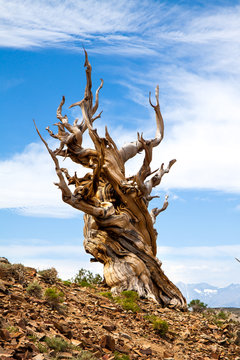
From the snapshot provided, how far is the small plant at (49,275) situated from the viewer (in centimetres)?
1184

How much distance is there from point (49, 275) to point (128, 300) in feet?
7.95

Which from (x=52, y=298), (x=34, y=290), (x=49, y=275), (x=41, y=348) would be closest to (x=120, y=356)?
(x=41, y=348)

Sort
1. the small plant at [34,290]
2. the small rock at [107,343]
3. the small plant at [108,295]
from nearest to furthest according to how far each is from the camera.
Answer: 1. the small rock at [107,343]
2. the small plant at [34,290]
3. the small plant at [108,295]

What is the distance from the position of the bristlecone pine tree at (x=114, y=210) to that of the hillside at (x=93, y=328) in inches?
37.5

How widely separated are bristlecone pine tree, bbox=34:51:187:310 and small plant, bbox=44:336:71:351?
22.9 ft

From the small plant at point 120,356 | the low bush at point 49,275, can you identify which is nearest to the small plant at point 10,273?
the low bush at point 49,275

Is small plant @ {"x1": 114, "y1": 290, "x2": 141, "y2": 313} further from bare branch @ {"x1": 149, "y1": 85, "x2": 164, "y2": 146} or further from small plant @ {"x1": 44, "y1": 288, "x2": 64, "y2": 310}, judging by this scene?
bare branch @ {"x1": 149, "y1": 85, "x2": 164, "y2": 146}

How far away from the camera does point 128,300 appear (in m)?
12.7

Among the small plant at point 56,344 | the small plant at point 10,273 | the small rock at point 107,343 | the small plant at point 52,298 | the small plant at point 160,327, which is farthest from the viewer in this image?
the small plant at point 160,327

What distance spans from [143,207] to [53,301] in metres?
6.60

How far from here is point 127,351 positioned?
839 centimetres

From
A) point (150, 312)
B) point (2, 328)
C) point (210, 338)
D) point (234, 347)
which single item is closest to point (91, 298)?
point (150, 312)

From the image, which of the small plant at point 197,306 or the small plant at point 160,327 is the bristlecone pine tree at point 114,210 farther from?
the small plant at point 160,327

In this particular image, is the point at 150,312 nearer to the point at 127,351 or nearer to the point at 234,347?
the point at 234,347
